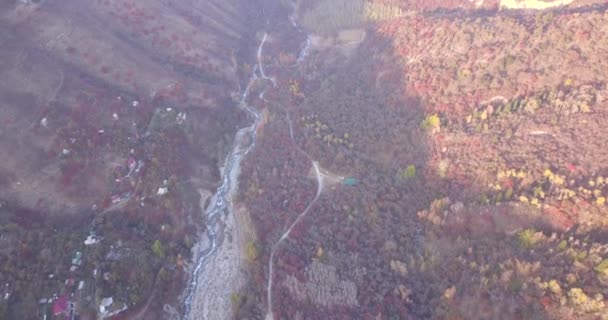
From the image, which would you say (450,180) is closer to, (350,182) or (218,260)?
(350,182)

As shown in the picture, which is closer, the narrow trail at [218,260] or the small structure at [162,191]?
the narrow trail at [218,260]

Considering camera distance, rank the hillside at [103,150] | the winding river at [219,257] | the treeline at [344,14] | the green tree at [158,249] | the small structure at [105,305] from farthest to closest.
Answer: the treeline at [344,14]
the green tree at [158,249]
the winding river at [219,257]
the hillside at [103,150]
the small structure at [105,305]

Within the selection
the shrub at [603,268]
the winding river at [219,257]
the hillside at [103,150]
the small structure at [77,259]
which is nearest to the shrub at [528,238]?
the shrub at [603,268]

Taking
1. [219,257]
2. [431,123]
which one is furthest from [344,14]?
[219,257]

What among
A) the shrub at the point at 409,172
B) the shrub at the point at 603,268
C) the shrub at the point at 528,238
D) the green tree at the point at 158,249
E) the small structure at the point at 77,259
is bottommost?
the small structure at the point at 77,259

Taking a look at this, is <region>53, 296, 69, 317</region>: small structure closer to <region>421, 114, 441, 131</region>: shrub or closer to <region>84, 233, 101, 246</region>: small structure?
<region>84, 233, 101, 246</region>: small structure

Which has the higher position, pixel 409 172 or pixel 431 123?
pixel 431 123


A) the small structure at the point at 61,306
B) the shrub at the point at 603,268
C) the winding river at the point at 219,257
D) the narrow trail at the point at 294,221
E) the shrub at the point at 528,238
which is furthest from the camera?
the winding river at the point at 219,257

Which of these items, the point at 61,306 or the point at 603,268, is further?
the point at 61,306

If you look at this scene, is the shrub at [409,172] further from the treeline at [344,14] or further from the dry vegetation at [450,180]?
the treeline at [344,14]

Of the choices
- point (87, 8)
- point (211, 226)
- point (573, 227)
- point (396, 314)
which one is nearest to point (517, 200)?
point (573, 227)

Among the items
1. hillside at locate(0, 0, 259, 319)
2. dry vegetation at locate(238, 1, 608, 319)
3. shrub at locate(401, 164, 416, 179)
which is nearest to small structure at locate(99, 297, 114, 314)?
hillside at locate(0, 0, 259, 319)

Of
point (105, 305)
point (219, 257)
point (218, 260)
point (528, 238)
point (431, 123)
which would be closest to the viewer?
point (528, 238)
